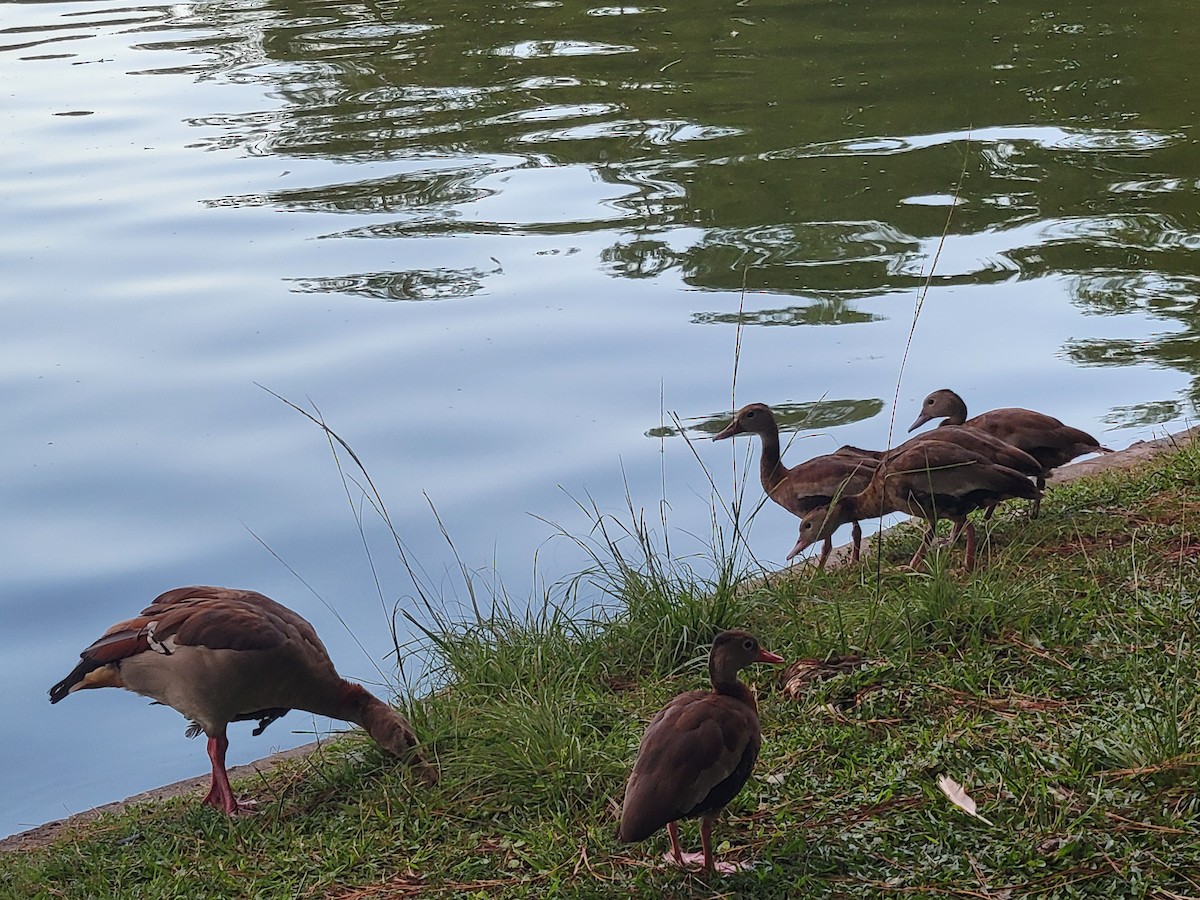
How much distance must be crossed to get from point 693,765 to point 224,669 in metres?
1.97

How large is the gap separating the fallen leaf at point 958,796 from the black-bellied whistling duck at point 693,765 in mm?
583

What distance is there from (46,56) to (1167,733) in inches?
Answer: 649

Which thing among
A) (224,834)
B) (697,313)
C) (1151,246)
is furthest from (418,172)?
(224,834)

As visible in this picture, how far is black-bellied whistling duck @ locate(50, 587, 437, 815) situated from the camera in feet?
17.0

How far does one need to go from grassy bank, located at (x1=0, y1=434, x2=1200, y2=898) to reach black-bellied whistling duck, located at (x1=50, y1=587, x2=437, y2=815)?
0.14m

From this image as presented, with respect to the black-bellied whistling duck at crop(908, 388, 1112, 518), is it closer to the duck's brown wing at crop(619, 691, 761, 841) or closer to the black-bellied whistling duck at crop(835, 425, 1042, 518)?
the black-bellied whistling duck at crop(835, 425, 1042, 518)

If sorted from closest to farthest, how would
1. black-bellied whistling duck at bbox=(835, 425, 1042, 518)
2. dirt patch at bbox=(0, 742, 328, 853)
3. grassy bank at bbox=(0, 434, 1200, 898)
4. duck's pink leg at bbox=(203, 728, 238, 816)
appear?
grassy bank at bbox=(0, 434, 1200, 898) < duck's pink leg at bbox=(203, 728, 238, 816) < dirt patch at bbox=(0, 742, 328, 853) < black-bellied whistling duck at bbox=(835, 425, 1042, 518)

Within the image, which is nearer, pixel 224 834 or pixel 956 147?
pixel 224 834

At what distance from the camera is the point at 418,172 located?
43.0ft

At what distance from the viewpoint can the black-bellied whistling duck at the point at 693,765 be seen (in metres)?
3.92

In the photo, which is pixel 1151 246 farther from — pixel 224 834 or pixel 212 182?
pixel 224 834

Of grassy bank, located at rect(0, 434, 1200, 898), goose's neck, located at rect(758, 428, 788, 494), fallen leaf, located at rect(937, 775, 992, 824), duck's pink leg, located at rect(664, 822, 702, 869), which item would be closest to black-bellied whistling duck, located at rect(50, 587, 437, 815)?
grassy bank, located at rect(0, 434, 1200, 898)

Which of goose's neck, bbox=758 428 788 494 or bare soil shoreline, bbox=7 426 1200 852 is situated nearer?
bare soil shoreline, bbox=7 426 1200 852

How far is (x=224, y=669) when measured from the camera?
5.18 metres
